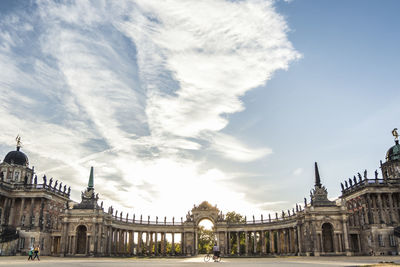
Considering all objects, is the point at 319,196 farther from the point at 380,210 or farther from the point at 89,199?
the point at 89,199

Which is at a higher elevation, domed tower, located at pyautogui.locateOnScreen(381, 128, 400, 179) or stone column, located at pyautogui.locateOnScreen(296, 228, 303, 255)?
domed tower, located at pyautogui.locateOnScreen(381, 128, 400, 179)

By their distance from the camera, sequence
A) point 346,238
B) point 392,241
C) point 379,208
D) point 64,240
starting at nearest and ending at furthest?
1. point 346,238
2. point 392,241
3. point 64,240
4. point 379,208

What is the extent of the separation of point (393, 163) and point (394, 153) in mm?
2626

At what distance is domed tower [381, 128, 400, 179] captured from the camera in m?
81.6

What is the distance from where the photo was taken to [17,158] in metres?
84.1

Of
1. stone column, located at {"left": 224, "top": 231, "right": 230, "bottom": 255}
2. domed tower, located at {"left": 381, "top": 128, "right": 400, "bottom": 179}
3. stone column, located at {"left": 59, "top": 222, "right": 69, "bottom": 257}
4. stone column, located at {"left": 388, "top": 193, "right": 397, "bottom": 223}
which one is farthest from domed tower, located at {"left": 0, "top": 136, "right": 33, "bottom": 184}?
domed tower, located at {"left": 381, "top": 128, "right": 400, "bottom": 179}

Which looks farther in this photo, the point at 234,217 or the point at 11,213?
the point at 234,217

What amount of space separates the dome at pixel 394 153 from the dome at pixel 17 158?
89.3 meters

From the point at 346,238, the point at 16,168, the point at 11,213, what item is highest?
the point at 16,168

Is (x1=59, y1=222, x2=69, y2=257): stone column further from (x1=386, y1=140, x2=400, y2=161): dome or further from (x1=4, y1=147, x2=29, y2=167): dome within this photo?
(x1=386, y1=140, x2=400, y2=161): dome

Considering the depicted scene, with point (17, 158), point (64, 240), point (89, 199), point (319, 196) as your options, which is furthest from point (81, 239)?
point (319, 196)

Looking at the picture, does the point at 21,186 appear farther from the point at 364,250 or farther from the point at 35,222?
the point at 364,250

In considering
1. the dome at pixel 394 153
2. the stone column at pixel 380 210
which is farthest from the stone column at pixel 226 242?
the dome at pixel 394 153

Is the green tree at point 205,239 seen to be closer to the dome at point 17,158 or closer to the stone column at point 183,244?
the stone column at point 183,244
